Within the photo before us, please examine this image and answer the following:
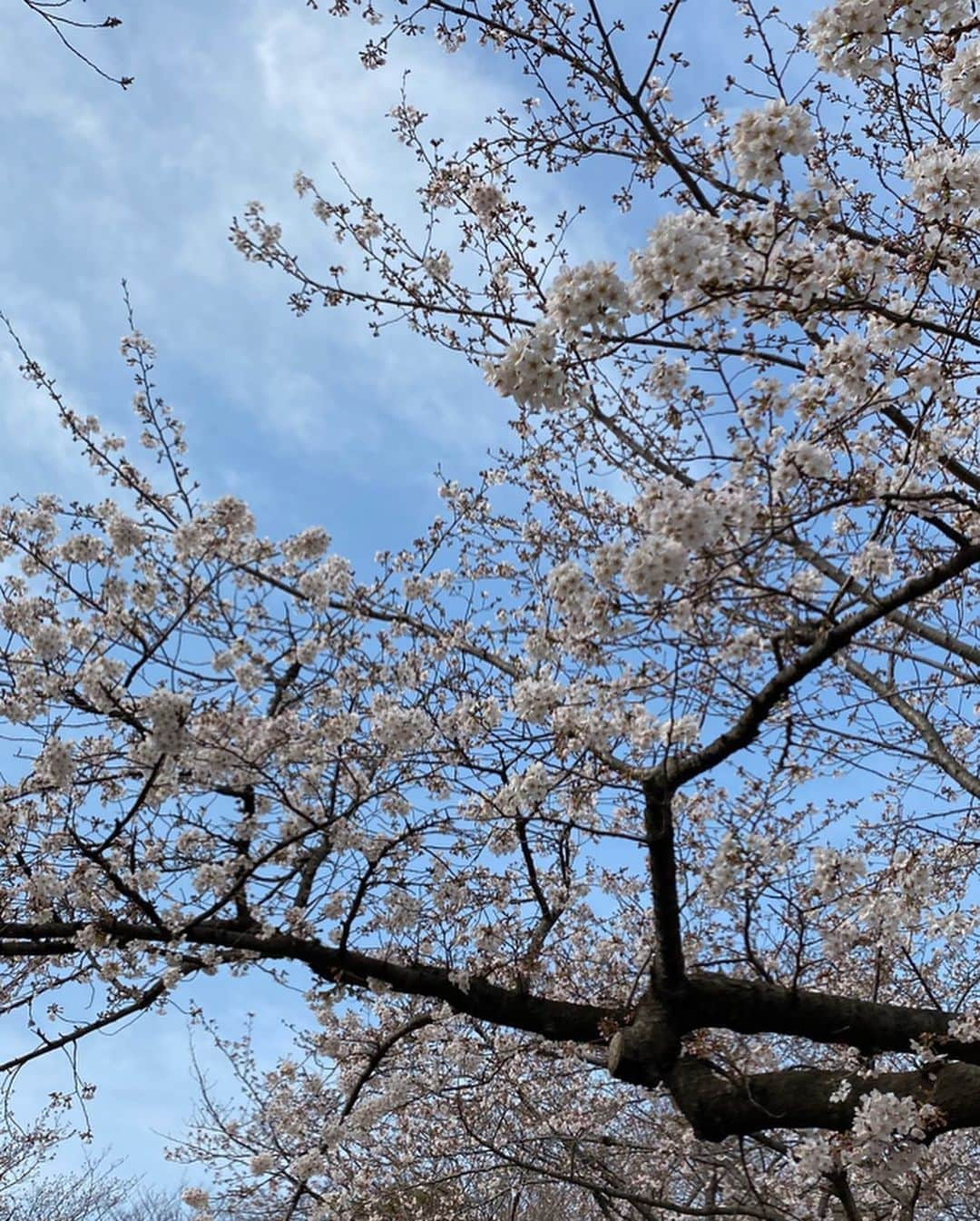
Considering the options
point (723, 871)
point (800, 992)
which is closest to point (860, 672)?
point (800, 992)

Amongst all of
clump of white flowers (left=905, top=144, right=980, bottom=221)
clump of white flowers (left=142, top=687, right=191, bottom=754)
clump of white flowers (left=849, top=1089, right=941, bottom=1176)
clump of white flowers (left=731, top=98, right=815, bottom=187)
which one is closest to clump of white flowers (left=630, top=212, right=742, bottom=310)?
clump of white flowers (left=731, top=98, right=815, bottom=187)

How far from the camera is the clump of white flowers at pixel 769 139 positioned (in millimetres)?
3006

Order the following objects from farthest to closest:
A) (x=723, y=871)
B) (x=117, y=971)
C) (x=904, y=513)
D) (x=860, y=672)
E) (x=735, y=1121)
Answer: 1. (x=860, y=672)
2. (x=117, y=971)
3. (x=735, y=1121)
4. (x=723, y=871)
5. (x=904, y=513)

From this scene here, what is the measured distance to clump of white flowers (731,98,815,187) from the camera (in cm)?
301

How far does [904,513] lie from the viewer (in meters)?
3.47

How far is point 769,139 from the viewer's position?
3049mm

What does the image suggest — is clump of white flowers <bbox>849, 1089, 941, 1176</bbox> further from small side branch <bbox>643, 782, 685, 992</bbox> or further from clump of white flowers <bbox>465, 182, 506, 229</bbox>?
clump of white flowers <bbox>465, 182, 506, 229</bbox>

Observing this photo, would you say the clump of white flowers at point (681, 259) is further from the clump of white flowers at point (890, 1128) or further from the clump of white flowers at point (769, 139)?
the clump of white flowers at point (890, 1128)

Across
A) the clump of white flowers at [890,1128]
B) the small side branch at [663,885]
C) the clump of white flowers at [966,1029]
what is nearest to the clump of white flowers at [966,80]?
the small side branch at [663,885]

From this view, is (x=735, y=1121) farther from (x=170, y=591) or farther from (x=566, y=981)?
(x=170, y=591)

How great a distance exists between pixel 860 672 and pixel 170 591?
15.1ft

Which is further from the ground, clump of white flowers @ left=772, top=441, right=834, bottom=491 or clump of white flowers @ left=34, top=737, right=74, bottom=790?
clump of white flowers @ left=772, top=441, right=834, bottom=491

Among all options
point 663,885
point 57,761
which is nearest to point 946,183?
point 663,885

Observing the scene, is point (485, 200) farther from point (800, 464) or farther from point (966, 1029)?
point (966, 1029)
